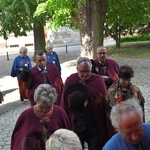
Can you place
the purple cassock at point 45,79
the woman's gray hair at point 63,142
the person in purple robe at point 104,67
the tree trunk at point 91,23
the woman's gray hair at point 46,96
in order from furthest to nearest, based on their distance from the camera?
the tree trunk at point 91,23
the person in purple robe at point 104,67
the purple cassock at point 45,79
the woman's gray hair at point 46,96
the woman's gray hair at point 63,142

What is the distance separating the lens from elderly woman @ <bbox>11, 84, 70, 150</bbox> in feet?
12.5

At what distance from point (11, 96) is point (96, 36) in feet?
18.2

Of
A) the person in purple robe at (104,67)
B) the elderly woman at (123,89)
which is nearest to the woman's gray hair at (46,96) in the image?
the elderly woman at (123,89)

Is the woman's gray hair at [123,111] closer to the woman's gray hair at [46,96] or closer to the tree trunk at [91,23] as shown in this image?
the woman's gray hair at [46,96]

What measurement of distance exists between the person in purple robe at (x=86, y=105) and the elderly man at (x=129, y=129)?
194 cm

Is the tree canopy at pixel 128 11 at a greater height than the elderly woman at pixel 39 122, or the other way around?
the tree canopy at pixel 128 11

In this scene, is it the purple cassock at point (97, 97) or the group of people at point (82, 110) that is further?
the purple cassock at point (97, 97)

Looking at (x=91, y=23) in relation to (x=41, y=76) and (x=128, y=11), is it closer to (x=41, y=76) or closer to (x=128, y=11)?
(x=128, y=11)

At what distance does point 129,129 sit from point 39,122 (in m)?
1.59

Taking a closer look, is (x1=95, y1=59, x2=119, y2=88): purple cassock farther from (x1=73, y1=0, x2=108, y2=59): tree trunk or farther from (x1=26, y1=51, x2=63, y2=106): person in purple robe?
(x1=73, y1=0, x2=108, y2=59): tree trunk

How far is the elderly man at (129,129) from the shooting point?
259 cm

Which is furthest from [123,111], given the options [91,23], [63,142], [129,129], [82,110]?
[91,23]

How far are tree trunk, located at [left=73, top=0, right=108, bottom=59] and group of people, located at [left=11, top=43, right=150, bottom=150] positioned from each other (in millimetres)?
9139

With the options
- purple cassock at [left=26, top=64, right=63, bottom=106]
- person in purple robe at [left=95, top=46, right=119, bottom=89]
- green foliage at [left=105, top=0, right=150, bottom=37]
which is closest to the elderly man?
purple cassock at [left=26, top=64, right=63, bottom=106]
